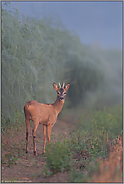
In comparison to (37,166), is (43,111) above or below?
above

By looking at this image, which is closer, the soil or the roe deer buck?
the soil

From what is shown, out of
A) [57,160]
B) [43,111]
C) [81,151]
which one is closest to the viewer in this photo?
[57,160]

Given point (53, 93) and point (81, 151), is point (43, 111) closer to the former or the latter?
point (81, 151)

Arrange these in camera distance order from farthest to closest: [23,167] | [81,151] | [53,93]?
[53,93] → [81,151] → [23,167]

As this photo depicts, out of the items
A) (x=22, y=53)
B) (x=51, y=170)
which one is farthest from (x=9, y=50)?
(x=51, y=170)

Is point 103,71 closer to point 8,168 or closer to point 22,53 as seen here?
point 22,53

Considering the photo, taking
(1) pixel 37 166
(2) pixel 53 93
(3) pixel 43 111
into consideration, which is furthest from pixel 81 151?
(2) pixel 53 93

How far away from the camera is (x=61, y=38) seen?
12961mm

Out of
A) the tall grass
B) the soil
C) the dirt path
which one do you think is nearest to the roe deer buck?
the dirt path

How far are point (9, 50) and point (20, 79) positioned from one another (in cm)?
95

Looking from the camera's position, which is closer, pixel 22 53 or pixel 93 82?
pixel 22 53

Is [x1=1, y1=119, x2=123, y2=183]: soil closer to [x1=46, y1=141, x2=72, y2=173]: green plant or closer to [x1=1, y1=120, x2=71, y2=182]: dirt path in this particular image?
[x1=1, y1=120, x2=71, y2=182]: dirt path

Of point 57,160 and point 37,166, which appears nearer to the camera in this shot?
point 57,160

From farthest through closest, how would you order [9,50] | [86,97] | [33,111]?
[86,97]
[9,50]
[33,111]
